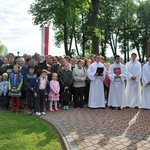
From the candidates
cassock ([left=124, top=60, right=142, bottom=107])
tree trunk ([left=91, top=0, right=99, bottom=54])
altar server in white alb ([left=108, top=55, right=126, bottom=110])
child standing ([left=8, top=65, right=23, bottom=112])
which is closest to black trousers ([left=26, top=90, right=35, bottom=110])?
child standing ([left=8, top=65, right=23, bottom=112])

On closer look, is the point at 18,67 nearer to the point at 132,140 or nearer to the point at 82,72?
the point at 82,72

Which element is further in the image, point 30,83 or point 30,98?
point 30,98

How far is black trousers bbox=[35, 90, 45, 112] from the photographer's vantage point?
8875 mm

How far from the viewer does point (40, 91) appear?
8.92 metres

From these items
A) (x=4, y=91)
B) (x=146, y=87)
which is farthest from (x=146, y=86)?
(x=4, y=91)

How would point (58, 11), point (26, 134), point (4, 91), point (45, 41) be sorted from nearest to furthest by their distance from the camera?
1. point (26, 134)
2. point (45, 41)
3. point (4, 91)
4. point (58, 11)

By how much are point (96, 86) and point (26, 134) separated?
4.46 meters

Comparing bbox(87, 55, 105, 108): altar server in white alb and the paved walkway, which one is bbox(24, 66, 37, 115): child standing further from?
bbox(87, 55, 105, 108): altar server in white alb

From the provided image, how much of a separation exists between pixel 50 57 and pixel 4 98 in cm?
231

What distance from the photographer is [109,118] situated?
824 centimetres

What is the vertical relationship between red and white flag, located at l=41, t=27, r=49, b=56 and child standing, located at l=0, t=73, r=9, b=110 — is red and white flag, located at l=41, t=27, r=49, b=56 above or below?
above

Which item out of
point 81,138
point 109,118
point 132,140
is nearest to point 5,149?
point 81,138

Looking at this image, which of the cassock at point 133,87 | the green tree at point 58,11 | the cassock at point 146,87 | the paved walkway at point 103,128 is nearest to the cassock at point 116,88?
the cassock at point 133,87

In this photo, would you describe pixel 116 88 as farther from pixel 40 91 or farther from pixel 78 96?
pixel 40 91
